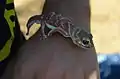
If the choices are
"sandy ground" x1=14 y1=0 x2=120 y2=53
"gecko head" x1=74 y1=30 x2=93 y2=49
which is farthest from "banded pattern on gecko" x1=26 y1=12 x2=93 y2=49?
"sandy ground" x1=14 y1=0 x2=120 y2=53

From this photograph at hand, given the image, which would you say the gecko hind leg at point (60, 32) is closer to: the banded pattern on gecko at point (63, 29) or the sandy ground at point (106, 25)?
the banded pattern on gecko at point (63, 29)

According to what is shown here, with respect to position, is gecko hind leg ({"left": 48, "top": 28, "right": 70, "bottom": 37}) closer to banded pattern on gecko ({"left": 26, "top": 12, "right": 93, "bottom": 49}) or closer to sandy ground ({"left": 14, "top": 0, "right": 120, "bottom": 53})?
banded pattern on gecko ({"left": 26, "top": 12, "right": 93, "bottom": 49})

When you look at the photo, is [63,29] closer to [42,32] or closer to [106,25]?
[42,32]

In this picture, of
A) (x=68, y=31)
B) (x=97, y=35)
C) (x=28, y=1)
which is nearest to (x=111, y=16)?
(x=97, y=35)

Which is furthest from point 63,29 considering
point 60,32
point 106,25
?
point 106,25

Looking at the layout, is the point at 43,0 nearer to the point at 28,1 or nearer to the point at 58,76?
the point at 28,1

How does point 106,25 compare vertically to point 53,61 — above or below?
below

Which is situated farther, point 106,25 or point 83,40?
point 106,25
